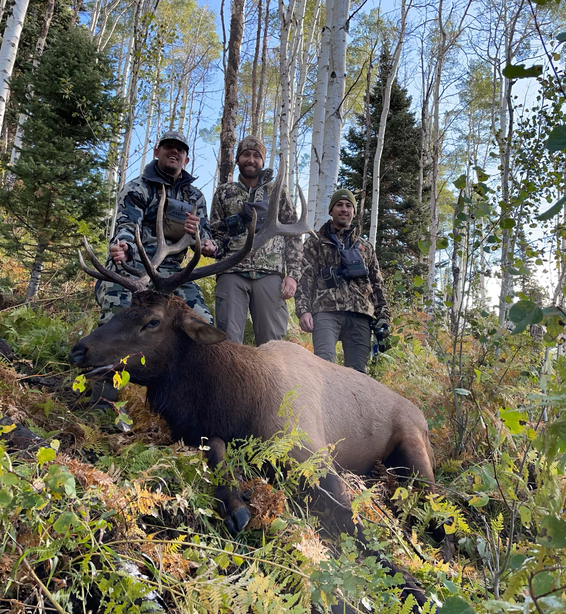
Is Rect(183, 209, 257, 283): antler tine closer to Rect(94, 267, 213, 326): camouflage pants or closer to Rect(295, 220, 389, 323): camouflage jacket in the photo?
Rect(94, 267, 213, 326): camouflage pants

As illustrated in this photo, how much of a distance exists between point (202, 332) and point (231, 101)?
7.56 metres

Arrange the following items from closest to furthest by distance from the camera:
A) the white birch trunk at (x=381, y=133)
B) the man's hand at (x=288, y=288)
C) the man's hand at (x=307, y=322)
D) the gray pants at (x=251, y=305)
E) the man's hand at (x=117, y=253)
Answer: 1. the man's hand at (x=117, y=253)
2. the gray pants at (x=251, y=305)
3. the man's hand at (x=288, y=288)
4. the man's hand at (x=307, y=322)
5. the white birch trunk at (x=381, y=133)

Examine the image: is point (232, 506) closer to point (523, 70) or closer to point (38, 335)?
point (523, 70)

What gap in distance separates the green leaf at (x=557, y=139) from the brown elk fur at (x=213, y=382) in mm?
2168

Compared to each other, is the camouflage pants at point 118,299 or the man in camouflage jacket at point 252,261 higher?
the man in camouflage jacket at point 252,261

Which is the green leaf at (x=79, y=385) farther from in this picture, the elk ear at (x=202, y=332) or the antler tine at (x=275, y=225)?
the antler tine at (x=275, y=225)

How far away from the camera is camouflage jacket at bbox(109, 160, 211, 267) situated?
4.91 m

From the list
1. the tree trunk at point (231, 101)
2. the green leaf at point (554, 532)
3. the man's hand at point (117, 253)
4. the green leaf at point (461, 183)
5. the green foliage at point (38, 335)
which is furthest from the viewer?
the tree trunk at point (231, 101)

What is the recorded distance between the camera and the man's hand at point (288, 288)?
5660mm

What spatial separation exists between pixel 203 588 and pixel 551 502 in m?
1.49

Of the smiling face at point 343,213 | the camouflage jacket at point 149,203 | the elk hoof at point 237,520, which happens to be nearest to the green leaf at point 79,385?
the elk hoof at point 237,520

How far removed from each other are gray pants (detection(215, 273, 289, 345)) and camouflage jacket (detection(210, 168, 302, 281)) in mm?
173

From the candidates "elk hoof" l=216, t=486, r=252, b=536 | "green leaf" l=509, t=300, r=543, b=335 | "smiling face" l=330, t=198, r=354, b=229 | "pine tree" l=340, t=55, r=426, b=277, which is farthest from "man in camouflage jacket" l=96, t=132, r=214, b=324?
"pine tree" l=340, t=55, r=426, b=277

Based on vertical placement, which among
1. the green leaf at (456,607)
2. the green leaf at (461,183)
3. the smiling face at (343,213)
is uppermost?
the smiling face at (343,213)
